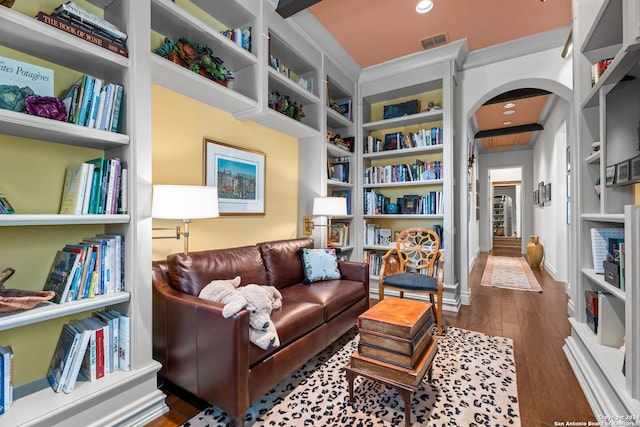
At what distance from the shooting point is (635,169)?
1542mm

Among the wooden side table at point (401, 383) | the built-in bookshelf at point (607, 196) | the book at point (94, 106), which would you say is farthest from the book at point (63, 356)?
the built-in bookshelf at point (607, 196)

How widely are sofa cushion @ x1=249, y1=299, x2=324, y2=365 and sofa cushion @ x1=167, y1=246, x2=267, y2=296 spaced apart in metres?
0.37

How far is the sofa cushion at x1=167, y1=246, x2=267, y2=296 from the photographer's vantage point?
196cm

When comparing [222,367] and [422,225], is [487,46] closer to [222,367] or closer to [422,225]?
[422,225]

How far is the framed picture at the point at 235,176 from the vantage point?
257cm

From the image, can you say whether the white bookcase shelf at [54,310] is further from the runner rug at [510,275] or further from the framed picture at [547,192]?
the framed picture at [547,192]

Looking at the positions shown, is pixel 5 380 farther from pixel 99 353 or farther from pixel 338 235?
pixel 338 235

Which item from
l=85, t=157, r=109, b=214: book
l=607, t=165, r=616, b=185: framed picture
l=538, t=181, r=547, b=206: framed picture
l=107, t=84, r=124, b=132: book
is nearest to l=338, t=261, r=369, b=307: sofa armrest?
l=607, t=165, r=616, b=185: framed picture

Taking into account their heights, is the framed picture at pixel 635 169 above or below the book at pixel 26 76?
below

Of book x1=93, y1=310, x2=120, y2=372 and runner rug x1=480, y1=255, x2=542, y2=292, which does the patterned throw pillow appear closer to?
book x1=93, y1=310, x2=120, y2=372

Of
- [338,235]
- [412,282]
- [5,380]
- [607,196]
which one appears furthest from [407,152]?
[5,380]

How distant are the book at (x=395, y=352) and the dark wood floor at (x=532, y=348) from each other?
648 mm

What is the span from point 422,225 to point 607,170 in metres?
2.25

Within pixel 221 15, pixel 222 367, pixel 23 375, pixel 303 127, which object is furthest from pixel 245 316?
pixel 221 15
